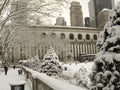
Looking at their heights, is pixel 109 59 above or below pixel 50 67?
above

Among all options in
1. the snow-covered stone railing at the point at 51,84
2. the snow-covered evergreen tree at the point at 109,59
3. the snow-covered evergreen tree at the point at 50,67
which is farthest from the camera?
the snow-covered evergreen tree at the point at 50,67

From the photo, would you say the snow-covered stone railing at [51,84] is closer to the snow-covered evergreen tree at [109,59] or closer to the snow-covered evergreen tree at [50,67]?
the snow-covered evergreen tree at [109,59]

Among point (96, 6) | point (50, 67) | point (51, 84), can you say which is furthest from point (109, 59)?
point (96, 6)

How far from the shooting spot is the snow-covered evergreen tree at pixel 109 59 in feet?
9.16

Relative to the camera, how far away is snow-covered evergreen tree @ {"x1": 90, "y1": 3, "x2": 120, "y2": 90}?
279 cm

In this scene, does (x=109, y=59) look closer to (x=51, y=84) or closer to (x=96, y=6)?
(x=51, y=84)

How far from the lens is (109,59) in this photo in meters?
2.93

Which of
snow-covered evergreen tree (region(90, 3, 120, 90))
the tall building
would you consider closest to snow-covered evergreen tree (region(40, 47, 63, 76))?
snow-covered evergreen tree (region(90, 3, 120, 90))

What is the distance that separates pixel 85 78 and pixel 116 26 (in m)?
9.77

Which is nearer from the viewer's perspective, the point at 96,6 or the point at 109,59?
the point at 109,59

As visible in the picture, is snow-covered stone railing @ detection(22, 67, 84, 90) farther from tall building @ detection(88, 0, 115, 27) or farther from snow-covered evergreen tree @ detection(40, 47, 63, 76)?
tall building @ detection(88, 0, 115, 27)

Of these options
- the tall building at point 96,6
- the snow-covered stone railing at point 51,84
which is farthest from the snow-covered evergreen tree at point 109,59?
the tall building at point 96,6

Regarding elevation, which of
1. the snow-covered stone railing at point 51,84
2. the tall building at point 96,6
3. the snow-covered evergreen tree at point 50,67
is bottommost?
the snow-covered evergreen tree at point 50,67

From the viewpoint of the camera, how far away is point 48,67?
620 inches
